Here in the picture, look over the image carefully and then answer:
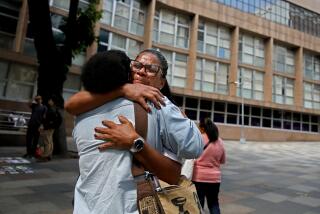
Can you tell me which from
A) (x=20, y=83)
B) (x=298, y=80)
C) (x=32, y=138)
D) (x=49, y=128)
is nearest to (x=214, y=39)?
(x=298, y=80)

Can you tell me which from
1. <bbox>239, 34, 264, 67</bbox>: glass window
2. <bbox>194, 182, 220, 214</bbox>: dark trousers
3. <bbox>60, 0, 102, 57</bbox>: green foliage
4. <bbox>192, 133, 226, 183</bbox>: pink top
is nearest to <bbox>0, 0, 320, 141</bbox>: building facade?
<bbox>239, 34, 264, 67</bbox>: glass window

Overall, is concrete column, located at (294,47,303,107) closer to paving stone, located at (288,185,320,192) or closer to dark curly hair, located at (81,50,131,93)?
paving stone, located at (288,185,320,192)

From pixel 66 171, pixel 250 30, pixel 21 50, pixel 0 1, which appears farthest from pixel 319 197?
pixel 250 30

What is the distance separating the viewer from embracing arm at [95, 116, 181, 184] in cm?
131

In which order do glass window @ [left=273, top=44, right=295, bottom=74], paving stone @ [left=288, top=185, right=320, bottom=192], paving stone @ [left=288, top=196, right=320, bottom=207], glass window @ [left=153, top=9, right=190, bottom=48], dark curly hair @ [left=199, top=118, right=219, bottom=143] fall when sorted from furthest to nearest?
1. glass window @ [left=273, top=44, right=295, bottom=74]
2. glass window @ [left=153, top=9, right=190, bottom=48]
3. paving stone @ [left=288, top=185, right=320, bottom=192]
4. paving stone @ [left=288, top=196, right=320, bottom=207]
5. dark curly hair @ [left=199, top=118, right=219, bottom=143]

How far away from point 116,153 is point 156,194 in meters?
0.26

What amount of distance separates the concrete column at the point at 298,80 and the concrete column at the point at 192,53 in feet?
44.7

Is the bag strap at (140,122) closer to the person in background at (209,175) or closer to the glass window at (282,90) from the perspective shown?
the person in background at (209,175)

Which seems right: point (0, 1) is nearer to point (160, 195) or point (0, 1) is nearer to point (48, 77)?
point (48, 77)

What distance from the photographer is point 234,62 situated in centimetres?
2884

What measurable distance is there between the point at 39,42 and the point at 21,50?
28.7 feet

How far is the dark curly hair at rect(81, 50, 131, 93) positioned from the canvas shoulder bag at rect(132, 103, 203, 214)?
16 centimetres

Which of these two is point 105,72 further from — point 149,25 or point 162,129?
point 149,25

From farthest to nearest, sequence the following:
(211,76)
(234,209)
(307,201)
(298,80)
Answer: (298,80) < (211,76) < (307,201) < (234,209)
